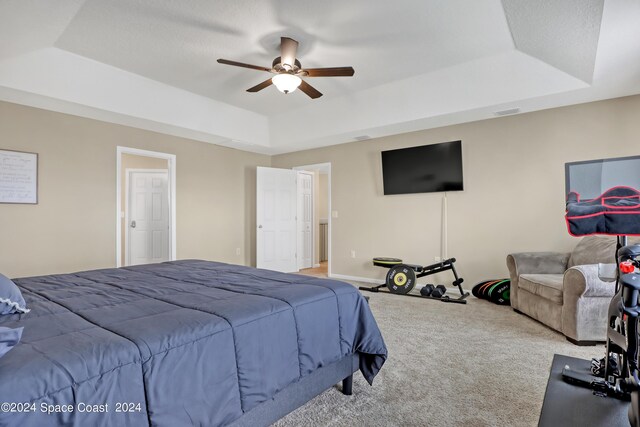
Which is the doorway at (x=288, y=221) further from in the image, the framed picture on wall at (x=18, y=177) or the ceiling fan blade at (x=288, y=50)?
the framed picture on wall at (x=18, y=177)

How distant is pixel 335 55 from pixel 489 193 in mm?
2732

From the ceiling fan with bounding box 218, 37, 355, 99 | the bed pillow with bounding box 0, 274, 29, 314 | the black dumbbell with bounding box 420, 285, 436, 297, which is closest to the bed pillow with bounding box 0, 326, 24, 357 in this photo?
the bed pillow with bounding box 0, 274, 29, 314

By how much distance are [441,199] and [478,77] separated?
5.64 feet

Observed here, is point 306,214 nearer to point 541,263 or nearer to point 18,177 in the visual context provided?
point 541,263

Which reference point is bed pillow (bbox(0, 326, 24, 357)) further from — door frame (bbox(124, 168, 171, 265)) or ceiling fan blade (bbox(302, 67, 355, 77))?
door frame (bbox(124, 168, 171, 265))

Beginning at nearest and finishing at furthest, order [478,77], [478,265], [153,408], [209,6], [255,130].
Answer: [153,408] < [209,6] < [478,77] < [478,265] < [255,130]

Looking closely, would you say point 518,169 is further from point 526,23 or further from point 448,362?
point 448,362

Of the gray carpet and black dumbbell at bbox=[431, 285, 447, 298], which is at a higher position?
black dumbbell at bbox=[431, 285, 447, 298]

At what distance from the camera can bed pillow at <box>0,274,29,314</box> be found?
137cm

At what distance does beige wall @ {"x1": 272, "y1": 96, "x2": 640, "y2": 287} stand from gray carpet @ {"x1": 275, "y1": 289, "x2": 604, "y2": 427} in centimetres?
122

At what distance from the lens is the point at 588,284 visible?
277 centimetres

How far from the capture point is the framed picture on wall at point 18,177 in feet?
12.3

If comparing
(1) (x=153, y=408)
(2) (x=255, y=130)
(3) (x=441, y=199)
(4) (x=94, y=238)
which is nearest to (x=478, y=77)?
(3) (x=441, y=199)

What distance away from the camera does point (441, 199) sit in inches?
196
